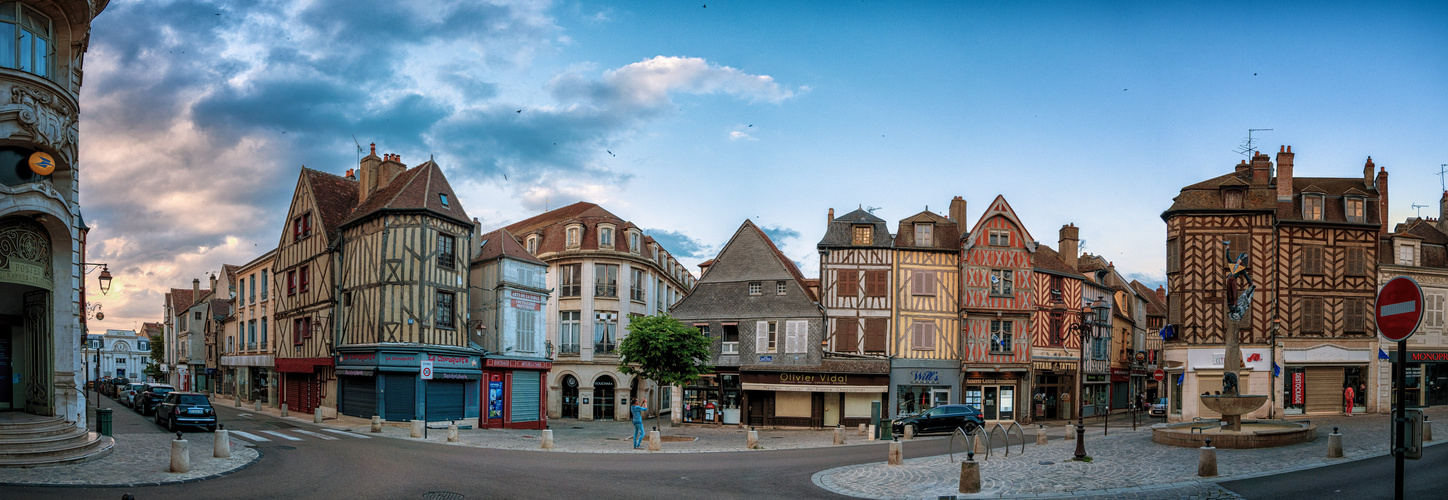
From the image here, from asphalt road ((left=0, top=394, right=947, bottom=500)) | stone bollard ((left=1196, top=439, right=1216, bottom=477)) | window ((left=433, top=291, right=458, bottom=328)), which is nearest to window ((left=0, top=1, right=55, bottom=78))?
asphalt road ((left=0, top=394, right=947, bottom=500))

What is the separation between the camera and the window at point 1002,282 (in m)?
36.8

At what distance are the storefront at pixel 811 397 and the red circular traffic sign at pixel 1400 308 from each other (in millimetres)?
28263

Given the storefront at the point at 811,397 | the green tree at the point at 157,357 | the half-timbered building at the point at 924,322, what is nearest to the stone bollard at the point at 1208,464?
the storefront at the point at 811,397

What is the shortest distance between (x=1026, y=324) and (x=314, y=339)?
28913 mm

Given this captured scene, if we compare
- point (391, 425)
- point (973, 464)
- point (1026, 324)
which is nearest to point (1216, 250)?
point (1026, 324)

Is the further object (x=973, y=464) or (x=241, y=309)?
(x=241, y=309)

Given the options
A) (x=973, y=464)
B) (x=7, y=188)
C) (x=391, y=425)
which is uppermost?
(x=7, y=188)

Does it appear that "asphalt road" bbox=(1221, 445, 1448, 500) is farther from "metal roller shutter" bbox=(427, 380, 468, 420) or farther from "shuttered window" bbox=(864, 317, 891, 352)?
"metal roller shutter" bbox=(427, 380, 468, 420)

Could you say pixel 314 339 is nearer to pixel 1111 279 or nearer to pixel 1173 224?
pixel 1173 224

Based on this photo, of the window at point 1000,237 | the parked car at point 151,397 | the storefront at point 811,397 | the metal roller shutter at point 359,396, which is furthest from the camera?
the window at point 1000,237

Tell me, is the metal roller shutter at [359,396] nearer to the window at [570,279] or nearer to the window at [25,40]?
the window at [570,279]

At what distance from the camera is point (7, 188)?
15016 millimetres

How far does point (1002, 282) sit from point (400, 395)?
23.9 m

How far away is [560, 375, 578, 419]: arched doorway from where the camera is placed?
139ft
